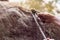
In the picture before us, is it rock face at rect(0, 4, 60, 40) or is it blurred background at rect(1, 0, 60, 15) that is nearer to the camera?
Answer: rock face at rect(0, 4, 60, 40)

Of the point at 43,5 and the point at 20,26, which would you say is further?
the point at 43,5

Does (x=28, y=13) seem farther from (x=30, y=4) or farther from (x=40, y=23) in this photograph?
(x=30, y=4)

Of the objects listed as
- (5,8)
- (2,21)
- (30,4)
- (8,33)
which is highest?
(30,4)

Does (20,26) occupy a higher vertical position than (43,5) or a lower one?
lower

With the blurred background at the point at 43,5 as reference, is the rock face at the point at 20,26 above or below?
below

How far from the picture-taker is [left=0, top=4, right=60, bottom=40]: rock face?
139cm

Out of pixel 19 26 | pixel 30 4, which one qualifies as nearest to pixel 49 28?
A: pixel 19 26

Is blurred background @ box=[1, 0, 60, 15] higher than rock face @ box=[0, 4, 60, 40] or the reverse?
higher

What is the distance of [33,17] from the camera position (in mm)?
1554

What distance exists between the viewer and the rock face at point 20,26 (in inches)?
54.9

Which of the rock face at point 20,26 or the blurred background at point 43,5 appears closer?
the rock face at point 20,26

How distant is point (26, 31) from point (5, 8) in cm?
31

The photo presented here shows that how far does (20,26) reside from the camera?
1.46 meters

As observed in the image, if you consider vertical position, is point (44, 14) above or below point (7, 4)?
below
